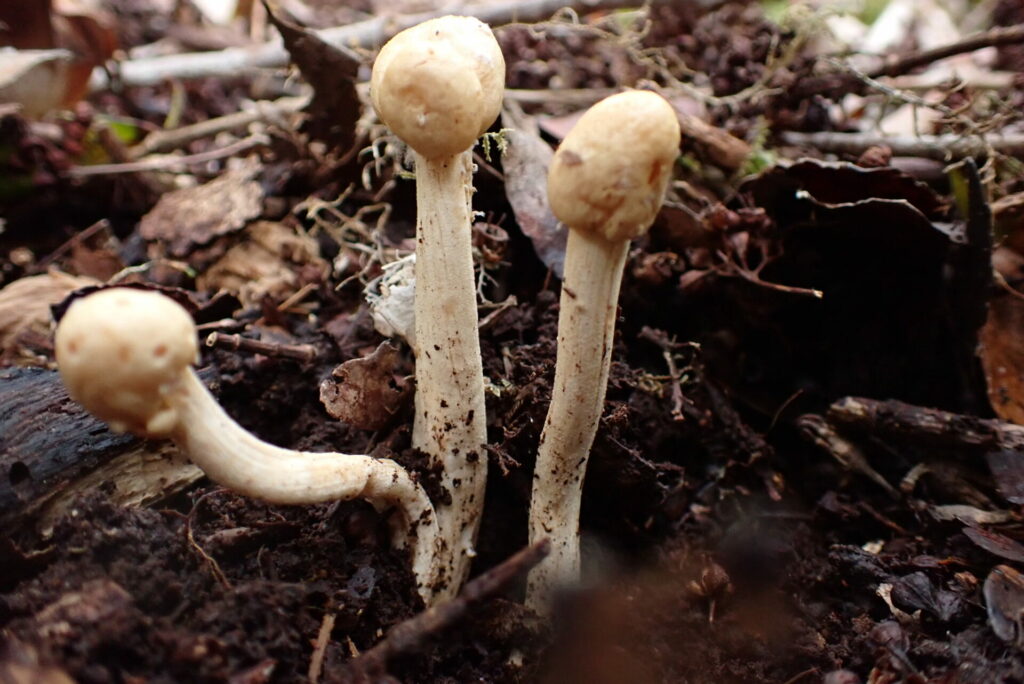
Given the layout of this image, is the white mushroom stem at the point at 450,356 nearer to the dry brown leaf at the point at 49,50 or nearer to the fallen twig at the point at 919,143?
the fallen twig at the point at 919,143

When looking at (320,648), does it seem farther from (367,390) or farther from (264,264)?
(264,264)

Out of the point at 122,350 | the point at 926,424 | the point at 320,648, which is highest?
the point at 122,350

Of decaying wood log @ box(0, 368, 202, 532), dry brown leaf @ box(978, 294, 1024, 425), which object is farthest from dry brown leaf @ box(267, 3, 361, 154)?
dry brown leaf @ box(978, 294, 1024, 425)

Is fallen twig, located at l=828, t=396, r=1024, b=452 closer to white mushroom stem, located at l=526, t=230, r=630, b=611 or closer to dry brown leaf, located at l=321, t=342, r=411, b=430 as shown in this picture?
white mushroom stem, located at l=526, t=230, r=630, b=611

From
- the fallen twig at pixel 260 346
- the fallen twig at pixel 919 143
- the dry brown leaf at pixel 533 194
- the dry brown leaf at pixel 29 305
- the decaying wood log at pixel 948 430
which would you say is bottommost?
the decaying wood log at pixel 948 430

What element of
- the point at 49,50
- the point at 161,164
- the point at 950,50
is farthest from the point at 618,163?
the point at 49,50

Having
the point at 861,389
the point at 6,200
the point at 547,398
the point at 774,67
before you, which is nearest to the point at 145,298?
the point at 547,398

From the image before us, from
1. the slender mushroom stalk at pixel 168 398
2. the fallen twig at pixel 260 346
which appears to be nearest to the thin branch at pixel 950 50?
the fallen twig at pixel 260 346
